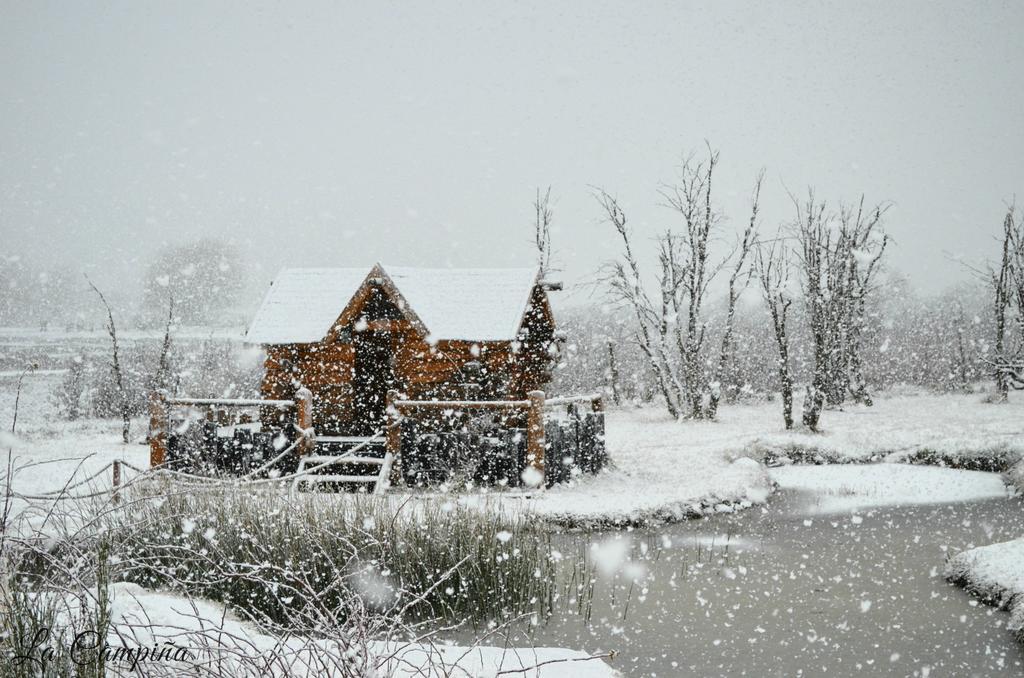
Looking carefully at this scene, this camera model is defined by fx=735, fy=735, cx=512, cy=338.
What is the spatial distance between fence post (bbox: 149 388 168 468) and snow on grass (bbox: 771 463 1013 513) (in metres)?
11.9

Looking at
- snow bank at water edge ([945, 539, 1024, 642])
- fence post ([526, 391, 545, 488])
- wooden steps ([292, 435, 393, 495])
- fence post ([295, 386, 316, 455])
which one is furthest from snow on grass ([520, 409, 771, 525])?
fence post ([295, 386, 316, 455])

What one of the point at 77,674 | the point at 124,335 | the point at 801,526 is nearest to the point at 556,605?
the point at 77,674

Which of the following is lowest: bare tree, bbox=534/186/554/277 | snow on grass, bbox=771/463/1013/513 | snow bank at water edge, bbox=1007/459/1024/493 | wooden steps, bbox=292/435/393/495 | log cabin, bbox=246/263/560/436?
snow on grass, bbox=771/463/1013/513

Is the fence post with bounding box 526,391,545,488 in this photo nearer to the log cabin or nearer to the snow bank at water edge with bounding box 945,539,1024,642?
the log cabin

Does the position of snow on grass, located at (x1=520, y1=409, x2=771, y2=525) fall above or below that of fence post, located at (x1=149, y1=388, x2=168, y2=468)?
below

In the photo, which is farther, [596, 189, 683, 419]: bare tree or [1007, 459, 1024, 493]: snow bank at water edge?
[596, 189, 683, 419]: bare tree

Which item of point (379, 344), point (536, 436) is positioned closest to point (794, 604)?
point (536, 436)

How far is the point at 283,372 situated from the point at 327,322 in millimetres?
1582

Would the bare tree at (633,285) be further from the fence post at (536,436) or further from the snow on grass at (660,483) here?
the fence post at (536,436)

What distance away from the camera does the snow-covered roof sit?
1564 cm

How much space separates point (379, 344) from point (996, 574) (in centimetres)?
1209

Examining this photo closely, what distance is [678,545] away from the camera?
1020cm

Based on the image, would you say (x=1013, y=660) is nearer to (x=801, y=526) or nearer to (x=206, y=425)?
(x=801, y=526)

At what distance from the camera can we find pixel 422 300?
16.8 metres
